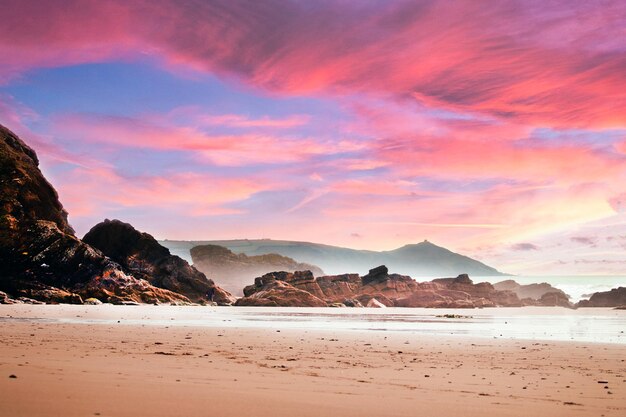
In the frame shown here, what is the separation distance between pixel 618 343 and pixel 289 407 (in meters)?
16.6

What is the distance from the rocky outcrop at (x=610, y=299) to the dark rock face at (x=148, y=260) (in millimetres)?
52544

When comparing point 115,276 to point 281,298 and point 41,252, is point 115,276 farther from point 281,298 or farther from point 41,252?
point 281,298

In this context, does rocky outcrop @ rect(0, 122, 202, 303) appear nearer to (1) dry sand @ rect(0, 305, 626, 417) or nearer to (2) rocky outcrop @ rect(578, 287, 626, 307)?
(1) dry sand @ rect(0, 305, 626, 417)

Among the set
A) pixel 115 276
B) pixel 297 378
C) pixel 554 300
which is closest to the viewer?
pixel 297 378

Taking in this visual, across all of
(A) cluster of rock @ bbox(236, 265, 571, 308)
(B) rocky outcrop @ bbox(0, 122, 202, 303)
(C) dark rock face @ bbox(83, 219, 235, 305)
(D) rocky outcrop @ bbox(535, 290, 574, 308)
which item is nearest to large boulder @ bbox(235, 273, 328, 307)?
(A) cluster of rock @ bbox(236, 265, 571, 308)

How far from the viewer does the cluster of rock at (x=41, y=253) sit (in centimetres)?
4869

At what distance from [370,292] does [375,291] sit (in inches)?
44.5

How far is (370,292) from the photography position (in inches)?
3344

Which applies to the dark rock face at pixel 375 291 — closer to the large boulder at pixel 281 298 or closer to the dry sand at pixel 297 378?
the large boulder at pixel 281 298

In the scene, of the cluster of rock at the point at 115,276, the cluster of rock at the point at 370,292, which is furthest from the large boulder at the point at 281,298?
the cluster of rock at the point at 115,276

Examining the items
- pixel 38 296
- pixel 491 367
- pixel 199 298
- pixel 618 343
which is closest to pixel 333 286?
pixel 199 298

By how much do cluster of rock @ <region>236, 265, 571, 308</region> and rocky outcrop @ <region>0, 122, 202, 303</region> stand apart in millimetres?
16752

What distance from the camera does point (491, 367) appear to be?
11898 mm

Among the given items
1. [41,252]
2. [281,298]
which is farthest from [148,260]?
[41,252]
